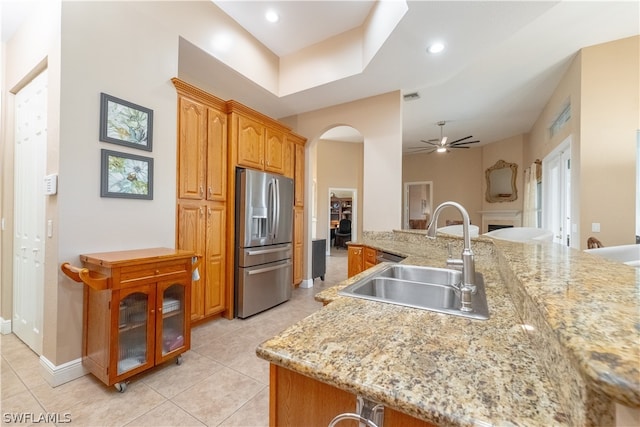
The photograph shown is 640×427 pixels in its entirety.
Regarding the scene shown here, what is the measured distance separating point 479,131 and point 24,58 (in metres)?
7.20

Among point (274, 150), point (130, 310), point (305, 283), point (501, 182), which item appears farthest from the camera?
point (501, 182)

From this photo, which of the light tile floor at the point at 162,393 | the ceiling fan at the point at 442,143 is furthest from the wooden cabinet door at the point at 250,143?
the ceiling fan at the point at 442,143

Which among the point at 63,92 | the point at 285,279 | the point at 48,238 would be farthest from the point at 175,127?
the point at 285,279

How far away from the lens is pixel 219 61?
2.88m

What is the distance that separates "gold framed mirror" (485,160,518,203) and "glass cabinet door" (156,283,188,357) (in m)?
7.24

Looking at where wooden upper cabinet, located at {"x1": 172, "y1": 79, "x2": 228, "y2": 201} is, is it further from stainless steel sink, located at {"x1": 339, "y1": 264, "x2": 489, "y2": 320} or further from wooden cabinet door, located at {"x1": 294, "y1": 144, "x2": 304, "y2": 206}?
stainless steel sink, located at {"x1": 339, "y1": 264, "x2": 489, "y2": 320}

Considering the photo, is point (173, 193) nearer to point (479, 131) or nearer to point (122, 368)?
point (122, 368)

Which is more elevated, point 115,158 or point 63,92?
point 63,92

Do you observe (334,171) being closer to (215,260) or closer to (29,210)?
(215,260)

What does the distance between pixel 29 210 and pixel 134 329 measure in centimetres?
145

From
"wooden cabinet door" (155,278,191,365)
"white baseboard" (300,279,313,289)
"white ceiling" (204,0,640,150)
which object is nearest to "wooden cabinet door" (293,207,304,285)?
"white baseboard" (300,279,313,289)

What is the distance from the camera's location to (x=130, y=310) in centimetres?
181

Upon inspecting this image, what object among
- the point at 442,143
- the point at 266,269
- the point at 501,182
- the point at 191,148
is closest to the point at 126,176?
the point at 191,148

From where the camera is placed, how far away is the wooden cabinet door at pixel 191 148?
8.18ft
